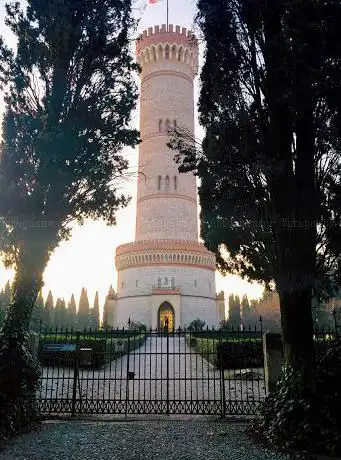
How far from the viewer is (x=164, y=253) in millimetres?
33312

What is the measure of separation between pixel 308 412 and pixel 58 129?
657 cm

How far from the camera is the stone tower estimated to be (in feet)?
109

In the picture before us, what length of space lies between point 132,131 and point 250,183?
299 cm

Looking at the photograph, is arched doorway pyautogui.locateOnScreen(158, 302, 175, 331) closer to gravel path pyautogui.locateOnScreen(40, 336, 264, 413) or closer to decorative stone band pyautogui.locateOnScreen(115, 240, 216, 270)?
decorative stone band pyautogui.locateOnScreen(115, 240, 216, 270)

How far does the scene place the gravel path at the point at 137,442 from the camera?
17.4ft

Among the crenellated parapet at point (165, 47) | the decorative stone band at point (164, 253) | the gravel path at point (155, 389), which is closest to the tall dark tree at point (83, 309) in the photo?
the decorative stone band at point (164, 253)

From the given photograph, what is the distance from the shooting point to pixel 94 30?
8.33 metres

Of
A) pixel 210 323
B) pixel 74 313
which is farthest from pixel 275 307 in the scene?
pixel 74 313

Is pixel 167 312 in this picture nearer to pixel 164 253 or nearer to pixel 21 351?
pixel 164 253

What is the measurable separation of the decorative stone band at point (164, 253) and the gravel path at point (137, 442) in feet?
A: 85.3

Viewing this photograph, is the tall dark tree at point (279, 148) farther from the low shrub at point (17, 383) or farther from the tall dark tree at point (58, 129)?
the low shrub at point (17, 383)

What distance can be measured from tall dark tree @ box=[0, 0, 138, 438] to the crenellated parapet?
29.9m

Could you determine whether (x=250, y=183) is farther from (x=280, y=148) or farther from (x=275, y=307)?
(x=275, y=307)

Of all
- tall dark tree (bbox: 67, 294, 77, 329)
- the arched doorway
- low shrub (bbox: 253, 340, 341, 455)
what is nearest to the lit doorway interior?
the arched doorway
